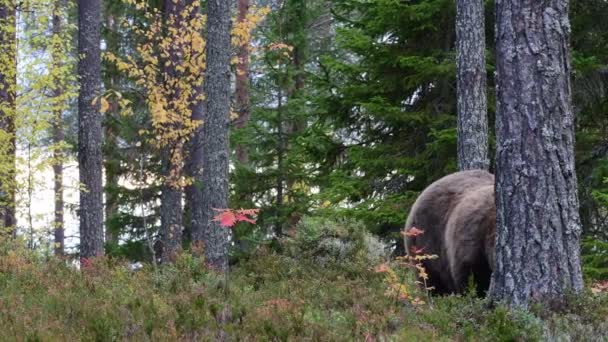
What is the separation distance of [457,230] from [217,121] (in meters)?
4.51

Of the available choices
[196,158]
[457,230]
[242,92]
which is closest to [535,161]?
[457,230]

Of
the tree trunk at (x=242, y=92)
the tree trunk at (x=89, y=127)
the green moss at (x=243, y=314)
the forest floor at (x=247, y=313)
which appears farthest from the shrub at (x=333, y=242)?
the tree trunk at (x=242, y=92)

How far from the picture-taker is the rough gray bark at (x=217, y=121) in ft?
35.9

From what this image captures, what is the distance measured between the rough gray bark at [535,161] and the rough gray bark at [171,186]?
1187 centimetres

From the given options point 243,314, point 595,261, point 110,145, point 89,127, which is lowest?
point 595,261

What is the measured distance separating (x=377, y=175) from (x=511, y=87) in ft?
26.4

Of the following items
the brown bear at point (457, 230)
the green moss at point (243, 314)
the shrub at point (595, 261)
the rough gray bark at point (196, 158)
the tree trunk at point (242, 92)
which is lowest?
the shrub at point (595, 261)

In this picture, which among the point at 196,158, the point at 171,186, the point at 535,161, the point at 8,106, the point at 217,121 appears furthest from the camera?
the point at 196,158

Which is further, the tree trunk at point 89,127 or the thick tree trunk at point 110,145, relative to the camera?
the thick tree trunk at point 110,145

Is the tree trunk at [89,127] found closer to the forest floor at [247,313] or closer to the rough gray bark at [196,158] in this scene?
the rough gray bark at [196,158]

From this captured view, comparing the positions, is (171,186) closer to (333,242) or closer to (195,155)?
(195,155)

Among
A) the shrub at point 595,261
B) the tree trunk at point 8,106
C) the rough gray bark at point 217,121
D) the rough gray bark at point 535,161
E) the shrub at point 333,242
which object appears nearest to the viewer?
the rough gray bark at point 535,161

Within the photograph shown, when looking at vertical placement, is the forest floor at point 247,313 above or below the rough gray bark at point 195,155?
below

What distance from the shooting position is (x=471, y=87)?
1141 cm
